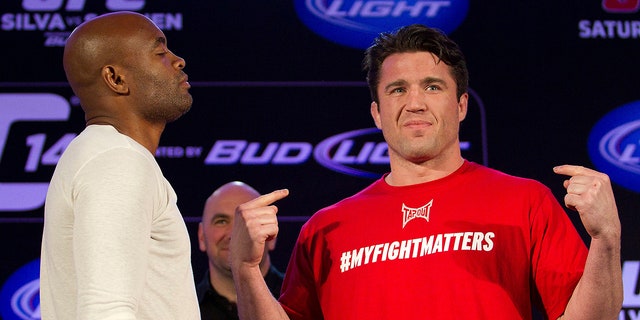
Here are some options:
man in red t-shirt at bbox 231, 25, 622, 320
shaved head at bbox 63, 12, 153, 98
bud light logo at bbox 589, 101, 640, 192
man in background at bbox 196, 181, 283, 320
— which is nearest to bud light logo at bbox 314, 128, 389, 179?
man in background at bbox 196, 181, 283, 320

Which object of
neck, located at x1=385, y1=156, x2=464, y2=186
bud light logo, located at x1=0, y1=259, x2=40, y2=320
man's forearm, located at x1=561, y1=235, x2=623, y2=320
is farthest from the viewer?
bud light logo, located at x1=0, y1=259, x2=40, y2=320

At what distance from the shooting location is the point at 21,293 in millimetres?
3814

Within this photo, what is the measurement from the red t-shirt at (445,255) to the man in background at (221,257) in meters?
1.31

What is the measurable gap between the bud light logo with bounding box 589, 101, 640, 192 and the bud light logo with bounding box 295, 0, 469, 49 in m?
0.78

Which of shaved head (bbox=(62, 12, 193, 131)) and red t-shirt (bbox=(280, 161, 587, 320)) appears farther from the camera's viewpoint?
red t-shirt (bbox=(280, 161, 587, 320))

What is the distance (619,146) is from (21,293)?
2.66 meters

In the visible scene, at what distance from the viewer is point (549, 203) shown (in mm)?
2227

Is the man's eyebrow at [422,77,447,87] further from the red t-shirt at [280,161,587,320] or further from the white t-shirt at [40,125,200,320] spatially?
the white t-shirt at [40,125,200,320]

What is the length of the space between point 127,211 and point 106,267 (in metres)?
0.10

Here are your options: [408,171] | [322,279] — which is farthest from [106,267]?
[408,171]

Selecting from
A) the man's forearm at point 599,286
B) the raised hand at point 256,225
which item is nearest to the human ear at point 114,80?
the raised hand at point 256,225

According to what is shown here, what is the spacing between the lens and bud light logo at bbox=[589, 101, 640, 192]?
12.7ft

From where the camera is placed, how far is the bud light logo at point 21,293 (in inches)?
150

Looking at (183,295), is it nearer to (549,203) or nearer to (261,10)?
(549,203)
